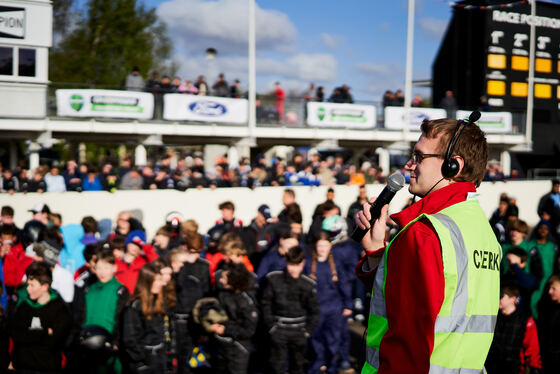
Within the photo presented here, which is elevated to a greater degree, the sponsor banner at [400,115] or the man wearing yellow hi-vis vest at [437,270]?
the sponsor banner at [400,115]

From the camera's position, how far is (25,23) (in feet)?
69.1

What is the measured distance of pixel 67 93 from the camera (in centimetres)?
2038

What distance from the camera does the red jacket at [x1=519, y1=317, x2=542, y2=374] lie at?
5431 millimetres

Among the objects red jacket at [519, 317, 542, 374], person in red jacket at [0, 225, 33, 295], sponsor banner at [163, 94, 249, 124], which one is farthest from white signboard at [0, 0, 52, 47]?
red jacket at [519, 317, 542, 374]

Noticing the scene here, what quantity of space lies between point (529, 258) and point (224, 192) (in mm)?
8943

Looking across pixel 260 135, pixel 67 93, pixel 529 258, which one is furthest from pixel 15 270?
pixel 260 135

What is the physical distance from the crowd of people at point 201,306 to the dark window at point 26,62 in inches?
545

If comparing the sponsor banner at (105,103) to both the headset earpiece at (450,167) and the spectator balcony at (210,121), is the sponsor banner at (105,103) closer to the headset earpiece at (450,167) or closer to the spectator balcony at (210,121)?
the spectator balcony at (210,121)

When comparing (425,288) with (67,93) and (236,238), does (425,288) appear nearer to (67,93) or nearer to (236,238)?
(236,238)

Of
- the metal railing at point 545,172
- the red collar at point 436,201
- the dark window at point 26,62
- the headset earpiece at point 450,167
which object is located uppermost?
the dark window at point 26,62

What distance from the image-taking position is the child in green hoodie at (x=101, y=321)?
5.67 metres

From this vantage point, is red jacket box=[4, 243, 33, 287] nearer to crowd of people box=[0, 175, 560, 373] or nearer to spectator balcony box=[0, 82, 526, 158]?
crowd of people box=[0, 175, 560, 373]

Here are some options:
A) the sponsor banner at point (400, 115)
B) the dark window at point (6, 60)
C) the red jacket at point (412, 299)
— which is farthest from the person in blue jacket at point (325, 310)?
the sponsor banner at point (400, 115)

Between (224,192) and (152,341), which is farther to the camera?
(224,192)
